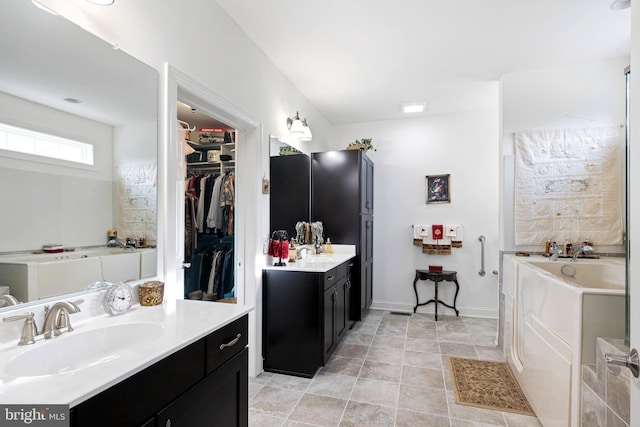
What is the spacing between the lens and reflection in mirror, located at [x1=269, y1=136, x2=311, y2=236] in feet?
9.65

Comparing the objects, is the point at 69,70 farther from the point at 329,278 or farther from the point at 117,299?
the point at 329,278

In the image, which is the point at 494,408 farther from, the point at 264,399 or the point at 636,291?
the point at 636,291

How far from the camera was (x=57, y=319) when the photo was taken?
1118 millimetres

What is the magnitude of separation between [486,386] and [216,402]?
215 cm

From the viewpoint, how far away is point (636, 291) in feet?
2.45

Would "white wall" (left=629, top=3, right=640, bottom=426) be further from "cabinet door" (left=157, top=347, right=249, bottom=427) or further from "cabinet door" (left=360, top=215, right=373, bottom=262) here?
"cabinet door" (left=360, top=215, right=373, bottom=262)

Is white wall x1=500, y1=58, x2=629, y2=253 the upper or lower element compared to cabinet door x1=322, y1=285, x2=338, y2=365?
upper

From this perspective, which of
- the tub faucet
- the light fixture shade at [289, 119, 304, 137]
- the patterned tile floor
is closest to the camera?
the patterned tile floor

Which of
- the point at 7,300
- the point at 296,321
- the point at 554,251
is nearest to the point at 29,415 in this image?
the point at 7,300

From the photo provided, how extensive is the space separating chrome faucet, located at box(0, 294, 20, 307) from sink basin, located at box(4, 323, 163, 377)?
17cm

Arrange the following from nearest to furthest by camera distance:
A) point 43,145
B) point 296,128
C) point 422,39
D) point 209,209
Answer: point 43,145 → point 422,39 → point 296,128 → point 209,209

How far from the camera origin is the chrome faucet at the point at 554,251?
8.92 feet

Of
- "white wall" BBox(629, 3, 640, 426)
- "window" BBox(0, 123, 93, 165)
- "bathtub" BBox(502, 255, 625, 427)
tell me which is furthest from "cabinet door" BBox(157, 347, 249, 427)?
"bathtub" BBox(502, 255, 625, 427)

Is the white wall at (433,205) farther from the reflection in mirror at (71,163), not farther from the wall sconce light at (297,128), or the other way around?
the reflection in mirror at (71,163)
